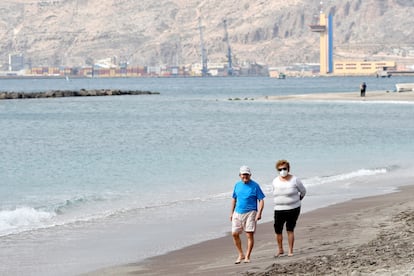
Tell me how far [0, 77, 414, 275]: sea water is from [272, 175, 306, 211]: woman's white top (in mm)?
2394

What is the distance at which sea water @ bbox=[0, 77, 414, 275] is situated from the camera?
1476 cm

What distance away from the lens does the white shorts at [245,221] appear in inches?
466

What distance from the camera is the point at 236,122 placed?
5462cm

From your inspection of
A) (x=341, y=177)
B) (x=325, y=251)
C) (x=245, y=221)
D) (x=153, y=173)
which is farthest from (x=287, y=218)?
(x=153, y=173)

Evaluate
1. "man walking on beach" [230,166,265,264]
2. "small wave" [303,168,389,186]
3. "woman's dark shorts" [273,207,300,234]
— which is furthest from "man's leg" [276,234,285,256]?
"small wave" [303,168,389,186]

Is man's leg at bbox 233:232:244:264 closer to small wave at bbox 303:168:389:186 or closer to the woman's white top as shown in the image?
the woman's white top

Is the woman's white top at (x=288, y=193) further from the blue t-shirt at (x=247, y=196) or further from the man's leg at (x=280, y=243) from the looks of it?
the man's leg at (x=280, y=243)

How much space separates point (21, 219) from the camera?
692 inches

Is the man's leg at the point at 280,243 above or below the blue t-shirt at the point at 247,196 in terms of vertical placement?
below

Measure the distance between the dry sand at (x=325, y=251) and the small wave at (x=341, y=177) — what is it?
655cm

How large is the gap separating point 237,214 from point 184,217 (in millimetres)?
5739

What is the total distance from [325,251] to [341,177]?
1280 cm

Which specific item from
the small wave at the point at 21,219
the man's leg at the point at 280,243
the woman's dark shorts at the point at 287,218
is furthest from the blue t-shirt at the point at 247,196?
the small wave at the point at 21,219

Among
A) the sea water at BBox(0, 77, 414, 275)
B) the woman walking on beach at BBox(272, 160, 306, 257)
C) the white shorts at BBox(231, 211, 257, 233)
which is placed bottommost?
the sea water at BBox(0, 77, 414, 275)
